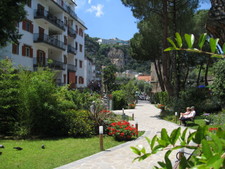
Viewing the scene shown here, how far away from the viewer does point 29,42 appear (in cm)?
2509

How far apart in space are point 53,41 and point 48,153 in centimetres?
2317

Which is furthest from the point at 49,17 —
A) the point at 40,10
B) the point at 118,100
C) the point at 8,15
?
the point at 8,15

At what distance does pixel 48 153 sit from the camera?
8.22 metres

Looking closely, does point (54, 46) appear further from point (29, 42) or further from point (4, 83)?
point (4, 83)

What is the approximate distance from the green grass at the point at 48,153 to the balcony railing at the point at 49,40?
18.0 meters

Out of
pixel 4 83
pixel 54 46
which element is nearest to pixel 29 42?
pixel 54 46

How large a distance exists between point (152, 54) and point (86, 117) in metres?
19.1

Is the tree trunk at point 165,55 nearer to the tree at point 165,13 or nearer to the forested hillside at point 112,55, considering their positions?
the tree at point 165,13

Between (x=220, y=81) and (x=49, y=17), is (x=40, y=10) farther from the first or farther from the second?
(x=220, y=81)

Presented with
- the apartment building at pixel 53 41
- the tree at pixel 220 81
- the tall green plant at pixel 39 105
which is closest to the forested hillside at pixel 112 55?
the apartment building at pixel 53 41

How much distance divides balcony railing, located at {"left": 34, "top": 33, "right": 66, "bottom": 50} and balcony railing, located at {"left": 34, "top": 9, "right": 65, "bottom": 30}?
193 centimetres

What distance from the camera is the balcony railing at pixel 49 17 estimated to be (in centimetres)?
2605

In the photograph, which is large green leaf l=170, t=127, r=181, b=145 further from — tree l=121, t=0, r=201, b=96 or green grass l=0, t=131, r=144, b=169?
tree l=121, t=0, r=201, b=96

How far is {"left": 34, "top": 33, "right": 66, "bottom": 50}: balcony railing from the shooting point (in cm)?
2614
